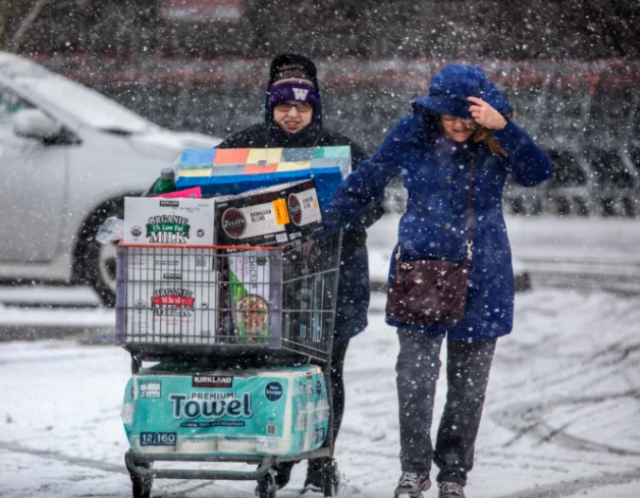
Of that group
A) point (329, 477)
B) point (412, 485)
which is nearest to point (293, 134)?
point (329, 477)

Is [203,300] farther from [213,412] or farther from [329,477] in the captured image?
[329,477]

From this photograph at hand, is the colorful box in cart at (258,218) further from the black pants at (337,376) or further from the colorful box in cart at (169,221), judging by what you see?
the black pants at (337,376)

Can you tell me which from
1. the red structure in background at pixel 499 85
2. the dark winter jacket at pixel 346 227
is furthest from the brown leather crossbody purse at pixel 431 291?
the red structure in background at pixel 499 85

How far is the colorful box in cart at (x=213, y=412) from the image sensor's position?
387 centimetres

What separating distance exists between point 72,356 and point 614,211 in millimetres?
11066

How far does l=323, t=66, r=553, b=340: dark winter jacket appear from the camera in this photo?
13.4 ft

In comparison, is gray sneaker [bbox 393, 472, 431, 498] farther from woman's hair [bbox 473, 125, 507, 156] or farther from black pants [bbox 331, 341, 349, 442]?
woman's hair [bbox 473, 125, 507, 156]

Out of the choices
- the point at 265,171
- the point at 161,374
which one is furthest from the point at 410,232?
the point at 161,374

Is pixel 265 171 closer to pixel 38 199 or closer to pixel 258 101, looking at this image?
pixel 38 199

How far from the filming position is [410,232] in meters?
4.18

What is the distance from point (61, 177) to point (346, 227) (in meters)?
4.42

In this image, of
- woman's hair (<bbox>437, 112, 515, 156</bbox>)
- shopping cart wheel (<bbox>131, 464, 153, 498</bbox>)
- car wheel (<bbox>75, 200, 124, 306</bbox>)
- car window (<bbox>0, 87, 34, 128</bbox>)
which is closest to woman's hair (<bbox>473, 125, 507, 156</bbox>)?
woman's hair (<bbox>437, 112, 515, 156</bbox>)

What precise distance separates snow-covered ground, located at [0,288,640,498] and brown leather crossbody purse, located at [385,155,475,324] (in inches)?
32.4

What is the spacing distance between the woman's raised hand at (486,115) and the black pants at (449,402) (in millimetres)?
816
